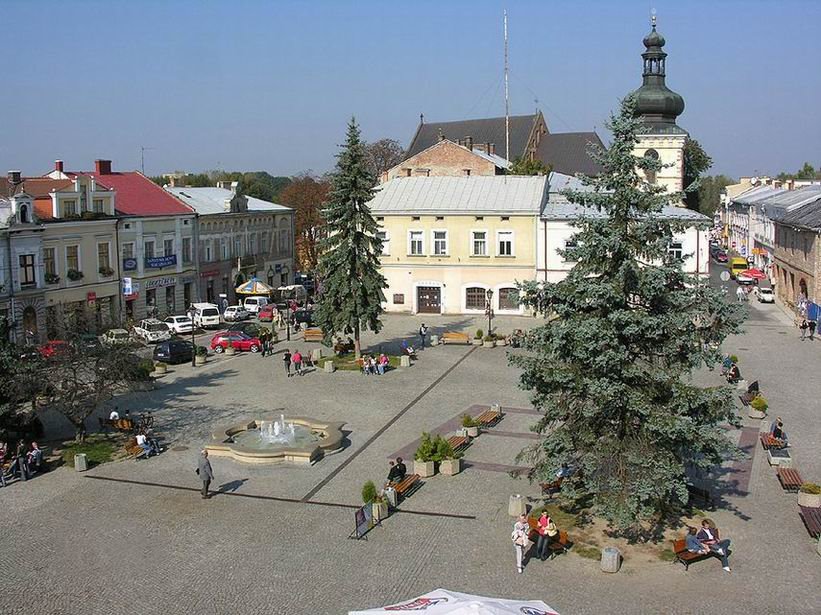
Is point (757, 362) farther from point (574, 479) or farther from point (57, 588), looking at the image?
point (57, 588)

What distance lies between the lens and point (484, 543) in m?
18.3

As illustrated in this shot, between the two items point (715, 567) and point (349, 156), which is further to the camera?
point (349, 156)

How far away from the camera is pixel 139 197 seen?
5438cm

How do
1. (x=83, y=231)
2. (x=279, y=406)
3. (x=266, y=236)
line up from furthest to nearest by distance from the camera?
(x=266, y=236)
(x=83, y=231)
(x=279, y=406)

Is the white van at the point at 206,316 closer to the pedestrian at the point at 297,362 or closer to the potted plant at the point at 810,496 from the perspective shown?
the pedestrian at the point at 297,362

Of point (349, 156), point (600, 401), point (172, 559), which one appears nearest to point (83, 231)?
A: point (349, 156)

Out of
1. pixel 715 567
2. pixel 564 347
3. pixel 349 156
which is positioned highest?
pixel 349 156

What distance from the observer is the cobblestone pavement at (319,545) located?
15.8 meters

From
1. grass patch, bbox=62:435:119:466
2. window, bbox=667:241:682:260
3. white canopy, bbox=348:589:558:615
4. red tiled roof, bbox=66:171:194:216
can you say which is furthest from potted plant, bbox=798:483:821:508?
red tiled roof, bbox=66:171:194:216

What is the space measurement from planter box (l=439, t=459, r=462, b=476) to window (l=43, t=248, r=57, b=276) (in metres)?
29.5

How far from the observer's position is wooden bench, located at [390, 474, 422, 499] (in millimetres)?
21031

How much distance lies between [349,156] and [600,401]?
76.4 feet

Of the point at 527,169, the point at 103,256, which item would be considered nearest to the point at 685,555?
the point at 103,256

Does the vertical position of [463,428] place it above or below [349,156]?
below
